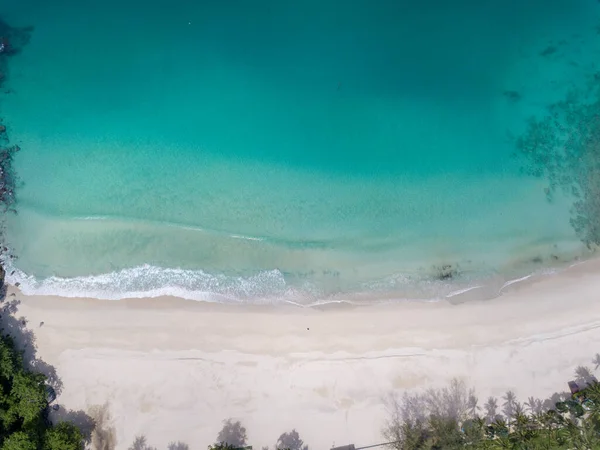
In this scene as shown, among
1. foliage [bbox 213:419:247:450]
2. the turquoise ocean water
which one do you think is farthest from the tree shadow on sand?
foliage [bbox 213:419:247:450]

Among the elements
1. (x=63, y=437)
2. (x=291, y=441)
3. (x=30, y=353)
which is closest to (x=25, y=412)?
(x=63, y=437)

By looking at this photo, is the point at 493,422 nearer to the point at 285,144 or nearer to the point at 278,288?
the point at 278,288

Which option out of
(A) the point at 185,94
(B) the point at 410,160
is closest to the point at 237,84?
(A) the point at 185,94

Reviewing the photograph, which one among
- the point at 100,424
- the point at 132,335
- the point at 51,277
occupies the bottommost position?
the point at 100,424

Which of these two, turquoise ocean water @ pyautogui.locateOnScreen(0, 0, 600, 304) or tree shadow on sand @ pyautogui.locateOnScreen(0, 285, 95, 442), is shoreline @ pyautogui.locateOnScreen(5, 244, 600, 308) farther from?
tree shadow on sand @ pyautogui.locateOnScreen(0, 285, 95, 442)

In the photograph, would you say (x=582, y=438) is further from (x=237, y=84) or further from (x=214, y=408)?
(x=237, y=84)

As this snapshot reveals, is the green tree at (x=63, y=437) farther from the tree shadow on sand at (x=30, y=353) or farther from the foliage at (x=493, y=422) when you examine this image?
the foliage at (x=493, y=422)
